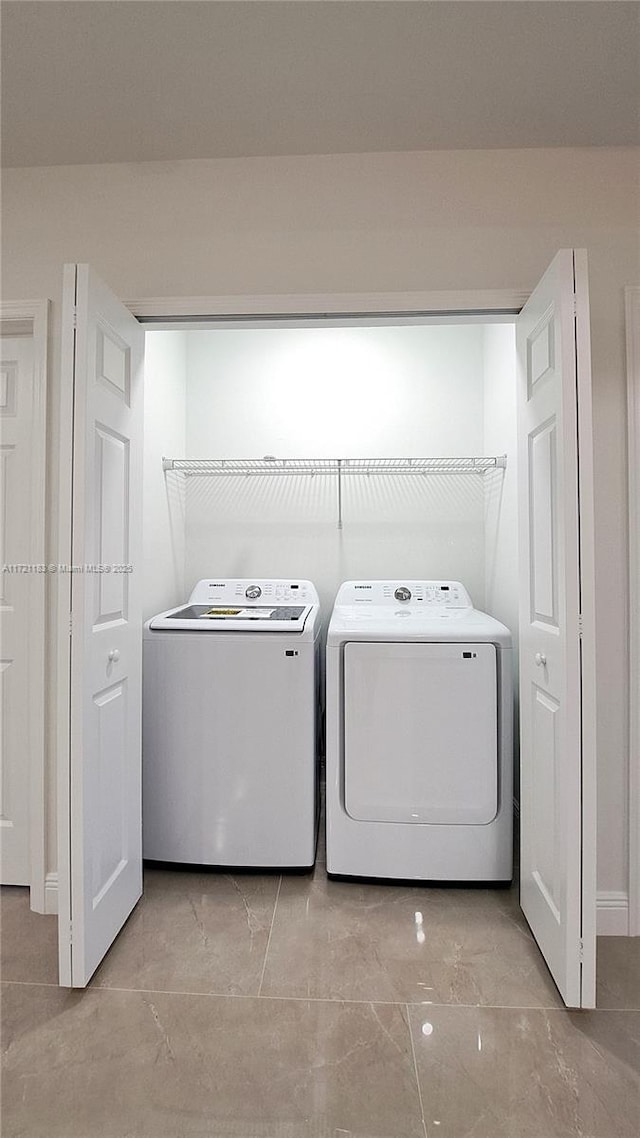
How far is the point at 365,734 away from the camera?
207 centimetres

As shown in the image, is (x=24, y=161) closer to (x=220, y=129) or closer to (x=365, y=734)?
(x=220, y=129)

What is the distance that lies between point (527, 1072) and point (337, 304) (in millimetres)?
2182

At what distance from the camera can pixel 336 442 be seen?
3098 mm

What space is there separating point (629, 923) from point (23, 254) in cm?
305

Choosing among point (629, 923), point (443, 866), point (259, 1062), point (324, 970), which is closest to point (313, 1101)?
point (259, 1062)

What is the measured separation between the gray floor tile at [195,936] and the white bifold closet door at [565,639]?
0.88 m

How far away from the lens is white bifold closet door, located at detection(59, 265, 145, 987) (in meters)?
1.50

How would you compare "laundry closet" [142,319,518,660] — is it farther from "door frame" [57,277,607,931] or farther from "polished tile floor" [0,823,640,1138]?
"polished tile floor" [0,823,640,1138]

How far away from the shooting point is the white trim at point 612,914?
1.83m

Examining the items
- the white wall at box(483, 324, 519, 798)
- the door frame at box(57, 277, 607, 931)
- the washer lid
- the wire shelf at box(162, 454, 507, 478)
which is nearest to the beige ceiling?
the door frame at box(57, 277, 607, 931)

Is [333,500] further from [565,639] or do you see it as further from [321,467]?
[565,639]

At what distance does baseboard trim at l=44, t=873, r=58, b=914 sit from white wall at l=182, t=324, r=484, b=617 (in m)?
1.56

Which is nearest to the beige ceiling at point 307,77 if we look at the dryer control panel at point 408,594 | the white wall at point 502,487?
the white wall at point 502,487

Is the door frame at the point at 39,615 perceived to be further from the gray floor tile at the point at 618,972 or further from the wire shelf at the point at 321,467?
the gray floor tile at the point at 618,972
